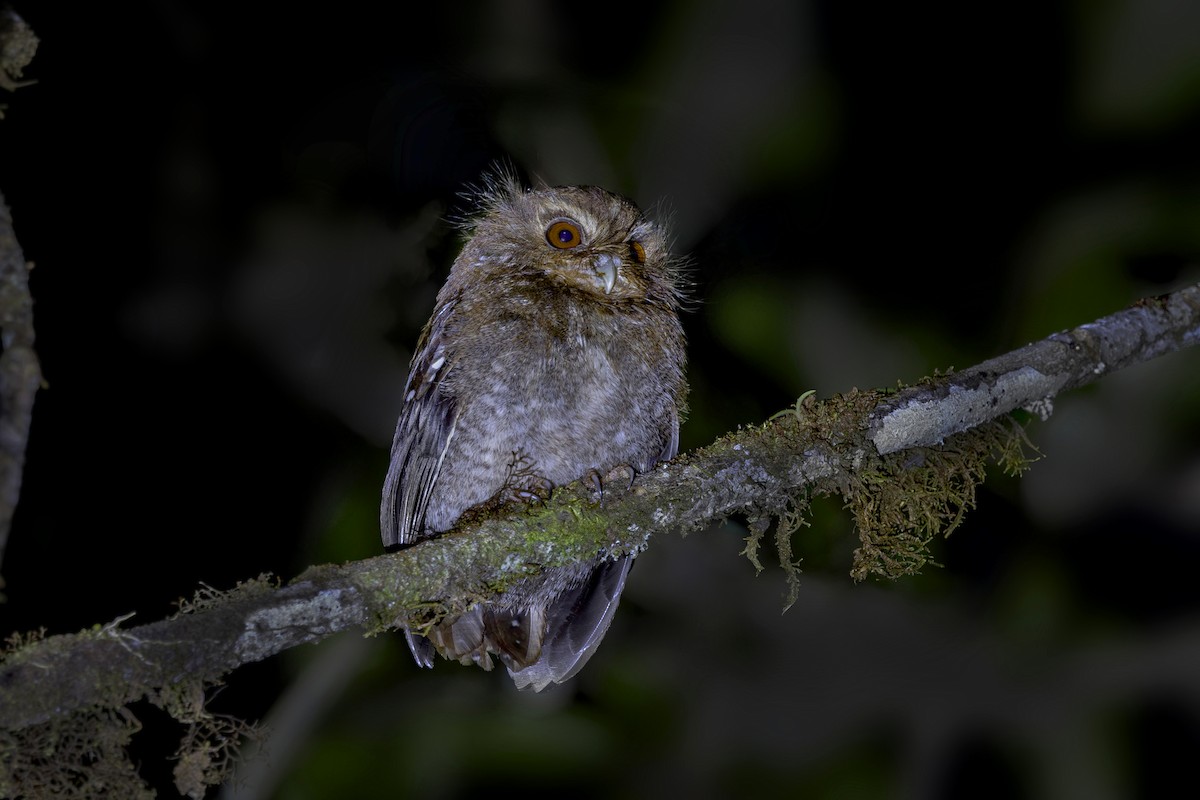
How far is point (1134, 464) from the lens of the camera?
432 centimetres

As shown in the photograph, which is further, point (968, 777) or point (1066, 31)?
point (968, 777)

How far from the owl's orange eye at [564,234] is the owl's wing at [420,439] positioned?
0.43 meters

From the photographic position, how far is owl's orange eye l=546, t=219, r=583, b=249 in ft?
9.07

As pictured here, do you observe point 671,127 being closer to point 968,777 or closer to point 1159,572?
point 1159,572

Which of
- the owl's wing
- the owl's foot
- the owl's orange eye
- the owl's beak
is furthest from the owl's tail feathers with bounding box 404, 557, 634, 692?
the owl's orange eye

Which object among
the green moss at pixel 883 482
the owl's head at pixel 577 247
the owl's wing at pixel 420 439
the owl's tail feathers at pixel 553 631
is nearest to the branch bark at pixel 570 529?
the green moss at pixel 883 482

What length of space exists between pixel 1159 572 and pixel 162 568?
5383 mm

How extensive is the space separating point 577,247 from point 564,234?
0.23ft

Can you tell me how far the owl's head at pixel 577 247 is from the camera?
105 inches

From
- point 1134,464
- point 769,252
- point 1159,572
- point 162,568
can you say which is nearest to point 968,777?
point 1159,572

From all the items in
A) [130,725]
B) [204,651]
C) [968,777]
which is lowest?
[130,725]

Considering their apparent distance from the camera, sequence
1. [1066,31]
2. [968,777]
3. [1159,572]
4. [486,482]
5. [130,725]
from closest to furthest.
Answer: [130,725] < [486,482] < [1066,31] < [1159,572] < [968,777]

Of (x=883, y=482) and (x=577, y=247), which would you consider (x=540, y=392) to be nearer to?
(x=577, y=247)

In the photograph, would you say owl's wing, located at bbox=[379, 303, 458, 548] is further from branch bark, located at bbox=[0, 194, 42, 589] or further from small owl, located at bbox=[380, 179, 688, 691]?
branch bark, located at bbox=[0, 194, 42, 589]
